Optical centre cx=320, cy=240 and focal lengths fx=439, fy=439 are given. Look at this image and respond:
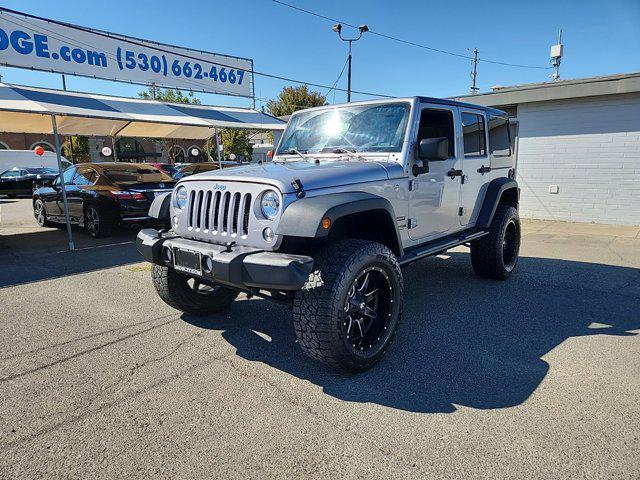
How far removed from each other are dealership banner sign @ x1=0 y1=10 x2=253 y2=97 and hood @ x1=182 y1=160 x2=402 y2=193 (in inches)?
385

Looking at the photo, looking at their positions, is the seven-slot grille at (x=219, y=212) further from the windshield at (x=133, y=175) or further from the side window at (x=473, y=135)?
the windshield at (x=133, y=175)

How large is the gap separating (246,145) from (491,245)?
36.5 meters

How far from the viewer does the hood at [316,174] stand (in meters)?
2.98

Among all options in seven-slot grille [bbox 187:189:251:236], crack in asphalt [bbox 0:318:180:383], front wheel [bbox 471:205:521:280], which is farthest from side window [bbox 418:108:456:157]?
crack in asphalt [bbox 0:318:180:383]

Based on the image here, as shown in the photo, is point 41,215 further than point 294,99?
No

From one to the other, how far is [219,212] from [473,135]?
10.2ft

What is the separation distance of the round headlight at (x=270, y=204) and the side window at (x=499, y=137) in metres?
3.36

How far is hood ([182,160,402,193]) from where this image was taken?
2980 mm

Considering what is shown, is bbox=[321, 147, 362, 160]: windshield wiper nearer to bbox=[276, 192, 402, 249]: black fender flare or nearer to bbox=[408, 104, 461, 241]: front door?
bbox=[408, 104, 461, 241]: front door

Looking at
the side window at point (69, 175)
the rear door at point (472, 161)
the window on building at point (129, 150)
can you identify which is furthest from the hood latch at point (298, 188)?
the window on building at point (129, 150)

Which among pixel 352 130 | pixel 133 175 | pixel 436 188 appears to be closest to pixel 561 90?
pixel 436 188

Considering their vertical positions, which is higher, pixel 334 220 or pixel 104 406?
pixel 334 220

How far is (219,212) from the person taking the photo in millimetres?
3162

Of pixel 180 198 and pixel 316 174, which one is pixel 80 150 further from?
pixel 316 174
